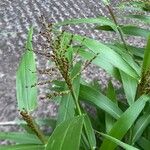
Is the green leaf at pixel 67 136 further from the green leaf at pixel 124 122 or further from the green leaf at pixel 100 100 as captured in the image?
the green leaf at pixel 100 100

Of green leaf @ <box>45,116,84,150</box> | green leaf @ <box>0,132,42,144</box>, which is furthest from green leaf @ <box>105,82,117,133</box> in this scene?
green leaf @ <box>45,116,84,150</box>

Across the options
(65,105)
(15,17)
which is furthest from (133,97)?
(15,17)

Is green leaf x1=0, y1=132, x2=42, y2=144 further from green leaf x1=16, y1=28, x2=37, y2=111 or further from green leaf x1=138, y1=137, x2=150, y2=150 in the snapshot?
green leaf x1=138, y1=137, x2=150, y2=150

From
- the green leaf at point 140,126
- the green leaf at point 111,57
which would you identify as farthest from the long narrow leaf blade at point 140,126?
the green leaf at point 111,57

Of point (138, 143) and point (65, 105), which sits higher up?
point (65, 105)

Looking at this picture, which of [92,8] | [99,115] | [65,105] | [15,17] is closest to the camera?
[65,105]

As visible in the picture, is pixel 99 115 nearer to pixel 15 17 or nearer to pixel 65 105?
pixel 65 105

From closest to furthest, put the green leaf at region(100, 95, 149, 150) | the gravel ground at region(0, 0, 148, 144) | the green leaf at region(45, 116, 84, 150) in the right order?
the green leaf at region(45, 116, 84, 150) → the green leaf at region(100, 95, 149, 150) → the gravel ground at region(0, 0, 148, 144)

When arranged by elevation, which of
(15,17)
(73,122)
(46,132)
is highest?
(73,122)
